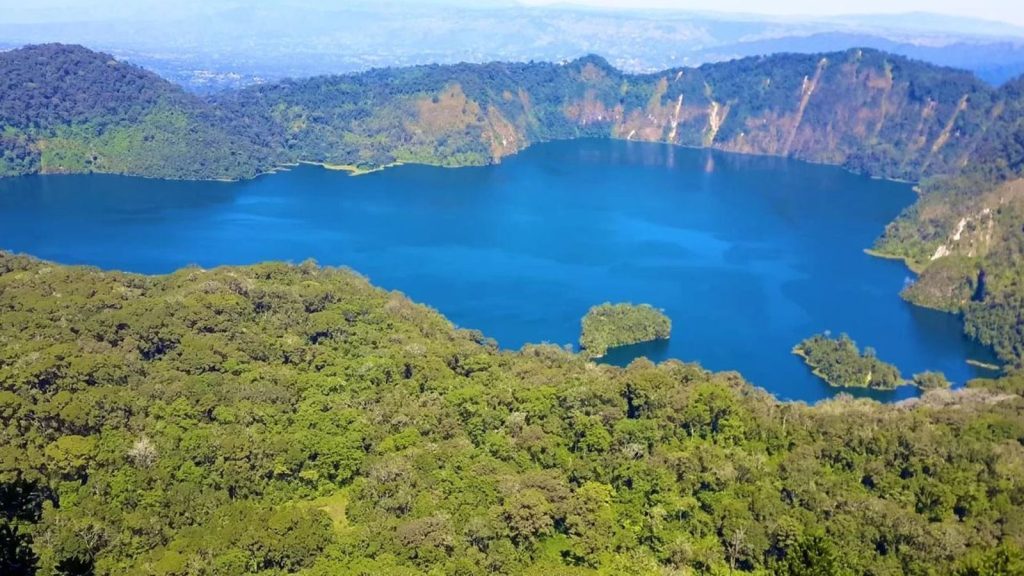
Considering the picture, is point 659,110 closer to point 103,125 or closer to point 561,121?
point 561,121

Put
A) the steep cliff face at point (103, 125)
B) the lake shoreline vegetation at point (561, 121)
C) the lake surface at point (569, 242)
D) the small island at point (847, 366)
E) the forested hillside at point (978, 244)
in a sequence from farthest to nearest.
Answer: the steep cliff face at point (103, 125), the lake shoreline vegetation at point (561, 121), the forested hillside at point (978, 244), the lake surface at point (569, 242), the small island at point (847, 366)

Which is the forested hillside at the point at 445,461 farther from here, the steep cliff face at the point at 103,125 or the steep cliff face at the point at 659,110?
the steep cliff face at the point at 659,110

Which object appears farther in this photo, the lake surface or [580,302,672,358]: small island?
the lake surface

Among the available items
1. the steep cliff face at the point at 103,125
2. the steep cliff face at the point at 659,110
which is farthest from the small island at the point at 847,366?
the steep cliff face at the point at 103,125

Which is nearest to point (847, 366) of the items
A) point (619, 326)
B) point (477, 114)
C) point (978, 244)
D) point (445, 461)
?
point (619, 326)

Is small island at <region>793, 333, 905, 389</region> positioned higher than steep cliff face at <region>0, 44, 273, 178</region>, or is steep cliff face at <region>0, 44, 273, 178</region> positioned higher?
steep cliff face at <region>0, 44, 273, 178</region>

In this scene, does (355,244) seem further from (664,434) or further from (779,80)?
(779,80)

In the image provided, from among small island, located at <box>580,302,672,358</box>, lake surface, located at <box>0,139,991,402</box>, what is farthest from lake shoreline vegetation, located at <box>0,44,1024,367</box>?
small island, located at <box>580,302,672,358</box>

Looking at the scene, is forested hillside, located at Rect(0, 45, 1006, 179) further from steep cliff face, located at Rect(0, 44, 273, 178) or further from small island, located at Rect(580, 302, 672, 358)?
small island, located at Rect(580, 302, 672, 358)
